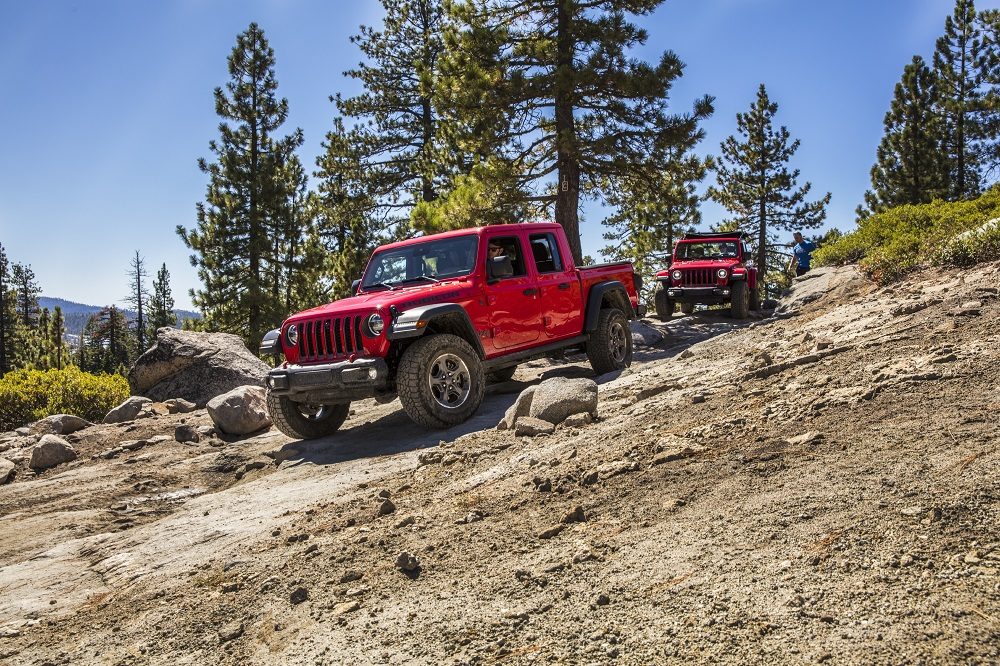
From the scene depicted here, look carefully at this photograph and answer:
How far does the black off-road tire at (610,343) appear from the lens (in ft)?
32.9

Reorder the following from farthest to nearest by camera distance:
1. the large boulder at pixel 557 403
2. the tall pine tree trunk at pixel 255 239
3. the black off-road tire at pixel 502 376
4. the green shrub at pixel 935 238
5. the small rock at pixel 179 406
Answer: the tall pine tree trunk at pixel 255 239 → the small rock at pixel 179 406 → the black off-road tire at pixel 502 376 → the green shrub at pixel 935 238 → the large boulder at pixel 557 403

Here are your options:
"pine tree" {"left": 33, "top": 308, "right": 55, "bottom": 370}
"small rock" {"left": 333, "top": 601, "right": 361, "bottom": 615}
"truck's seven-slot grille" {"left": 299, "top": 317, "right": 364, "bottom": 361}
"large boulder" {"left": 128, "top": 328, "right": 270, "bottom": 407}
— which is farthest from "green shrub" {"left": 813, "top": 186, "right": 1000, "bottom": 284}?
"pine tree" {"left": 33, "top": 308, "right": 55, "bottom": 370}

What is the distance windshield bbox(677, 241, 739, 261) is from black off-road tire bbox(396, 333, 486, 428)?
10960 millimetres

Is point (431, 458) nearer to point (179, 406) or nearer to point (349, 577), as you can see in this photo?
point (349, 577)

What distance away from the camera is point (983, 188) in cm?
3631

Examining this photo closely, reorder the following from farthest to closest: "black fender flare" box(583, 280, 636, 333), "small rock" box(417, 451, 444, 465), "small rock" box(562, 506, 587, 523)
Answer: "black fender flare" box(583, 280, 636, 333)
"small rock" box(417, 451, 444, 465)
"small rock" box(562, 506, 587, 523)

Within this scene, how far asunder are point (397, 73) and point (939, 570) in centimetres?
2839

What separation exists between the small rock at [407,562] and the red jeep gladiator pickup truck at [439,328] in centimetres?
343

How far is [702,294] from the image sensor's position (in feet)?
56.4

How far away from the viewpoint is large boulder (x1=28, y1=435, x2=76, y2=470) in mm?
9023

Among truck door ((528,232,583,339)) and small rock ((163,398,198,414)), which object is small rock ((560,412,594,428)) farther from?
small rock ((163,398,198,414))

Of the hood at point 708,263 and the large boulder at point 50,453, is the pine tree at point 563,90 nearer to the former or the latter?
the hood at point 708,263

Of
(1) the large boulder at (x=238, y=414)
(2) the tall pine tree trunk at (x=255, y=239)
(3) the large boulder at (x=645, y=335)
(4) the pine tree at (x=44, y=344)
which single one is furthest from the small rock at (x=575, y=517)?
(4) the pine tree at (x=44, y=344)

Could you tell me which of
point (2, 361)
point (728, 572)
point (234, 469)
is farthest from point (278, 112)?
point (2, 361)
